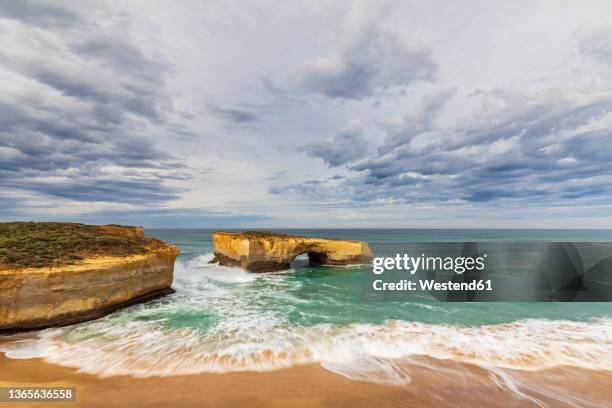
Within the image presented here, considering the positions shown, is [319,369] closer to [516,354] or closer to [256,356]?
[256,356]

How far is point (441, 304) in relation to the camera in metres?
14.9

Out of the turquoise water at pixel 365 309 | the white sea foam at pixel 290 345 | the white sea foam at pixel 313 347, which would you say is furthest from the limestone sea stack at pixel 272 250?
the white sea foam at pixel 313 347

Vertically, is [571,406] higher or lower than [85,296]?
lower

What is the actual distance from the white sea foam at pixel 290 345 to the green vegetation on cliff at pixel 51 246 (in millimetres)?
2982

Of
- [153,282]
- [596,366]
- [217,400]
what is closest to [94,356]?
[217,400]

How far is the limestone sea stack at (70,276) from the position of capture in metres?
9.77

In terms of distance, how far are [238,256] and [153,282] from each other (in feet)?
36.6

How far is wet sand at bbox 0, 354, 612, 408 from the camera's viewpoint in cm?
613

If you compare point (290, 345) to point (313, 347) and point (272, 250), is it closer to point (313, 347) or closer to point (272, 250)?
point (313, 347)

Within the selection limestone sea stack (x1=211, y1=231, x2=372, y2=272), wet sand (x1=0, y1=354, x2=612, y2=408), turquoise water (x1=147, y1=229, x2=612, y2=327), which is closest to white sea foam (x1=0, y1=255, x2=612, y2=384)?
wet sand (x1=0, y1=354, x2=612, y2=408)

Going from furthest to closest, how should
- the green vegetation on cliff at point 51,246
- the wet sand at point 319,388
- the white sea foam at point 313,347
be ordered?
1. the green vegetation on cliff at point 51,246
2. the white sea foam at point 313,347
3. the wet sand at point 319,388

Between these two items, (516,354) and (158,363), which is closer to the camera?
(158,363)

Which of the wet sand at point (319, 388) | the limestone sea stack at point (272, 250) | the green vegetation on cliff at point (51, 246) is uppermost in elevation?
the green vegetation on cliff at point (51, 246)

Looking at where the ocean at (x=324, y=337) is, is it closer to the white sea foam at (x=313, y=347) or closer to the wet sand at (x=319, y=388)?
the white sea foam at (x=313, y=347)
